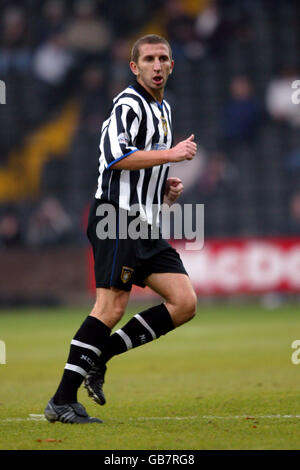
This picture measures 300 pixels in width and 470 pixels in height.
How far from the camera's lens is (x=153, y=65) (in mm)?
5297

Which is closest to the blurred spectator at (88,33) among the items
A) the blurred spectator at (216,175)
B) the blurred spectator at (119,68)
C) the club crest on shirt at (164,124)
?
the blurred spectator at (119,68)

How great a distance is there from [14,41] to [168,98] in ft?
11.8

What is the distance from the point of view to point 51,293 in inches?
659

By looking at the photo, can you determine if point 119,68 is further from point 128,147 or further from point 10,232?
point 128,147

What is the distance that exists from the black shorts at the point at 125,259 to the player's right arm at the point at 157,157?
34cm

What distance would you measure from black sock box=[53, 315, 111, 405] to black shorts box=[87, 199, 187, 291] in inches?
9.7

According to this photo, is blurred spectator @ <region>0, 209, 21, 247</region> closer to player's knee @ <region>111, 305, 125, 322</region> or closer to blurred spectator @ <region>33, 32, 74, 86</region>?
blurred spectator @ <region>33, 32, 74, 86</region>

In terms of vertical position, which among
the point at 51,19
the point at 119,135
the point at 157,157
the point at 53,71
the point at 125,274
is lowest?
the point at 125,274

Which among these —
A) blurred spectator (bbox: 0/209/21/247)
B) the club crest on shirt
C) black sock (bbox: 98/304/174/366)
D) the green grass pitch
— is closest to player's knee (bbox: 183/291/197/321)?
black sock (bbox: 98/304/174/366)

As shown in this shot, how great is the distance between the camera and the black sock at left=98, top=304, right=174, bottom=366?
532 centimetres

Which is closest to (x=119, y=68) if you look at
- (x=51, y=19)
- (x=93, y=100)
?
(x=93, y=100)

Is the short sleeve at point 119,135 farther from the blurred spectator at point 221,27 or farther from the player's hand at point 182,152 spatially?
the blurred spectator at point 221,27

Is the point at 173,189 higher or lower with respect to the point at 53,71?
lower
